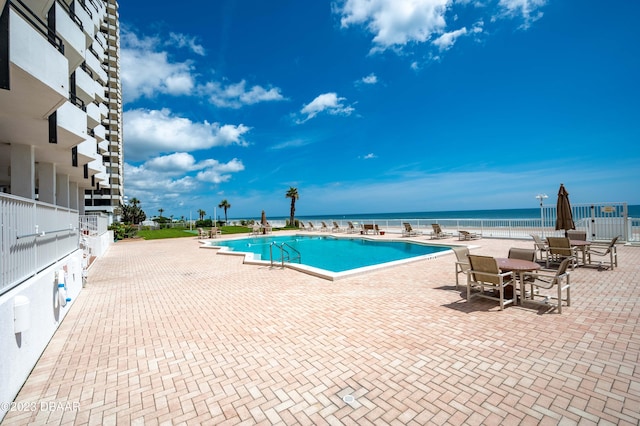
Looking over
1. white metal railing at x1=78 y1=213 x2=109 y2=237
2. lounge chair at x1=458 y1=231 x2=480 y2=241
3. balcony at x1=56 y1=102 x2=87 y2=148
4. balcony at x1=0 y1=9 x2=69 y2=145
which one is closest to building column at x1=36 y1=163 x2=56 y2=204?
→ white metal railing at x1=78 y1=213 x2=109 y2=237

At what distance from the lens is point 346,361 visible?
3.14 m

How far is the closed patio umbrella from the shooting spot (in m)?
9.23

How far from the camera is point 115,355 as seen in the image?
3529 mm

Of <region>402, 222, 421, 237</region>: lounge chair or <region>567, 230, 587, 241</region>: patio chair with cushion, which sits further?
<region>402, 222, 421, 237</region>: lounge chair

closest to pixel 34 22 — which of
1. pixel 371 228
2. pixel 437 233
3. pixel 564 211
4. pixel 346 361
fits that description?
pixel 346 361

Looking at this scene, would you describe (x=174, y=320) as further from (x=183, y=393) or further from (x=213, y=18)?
(x=213, y=18)

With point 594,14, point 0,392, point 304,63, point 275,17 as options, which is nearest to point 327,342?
point 0,392

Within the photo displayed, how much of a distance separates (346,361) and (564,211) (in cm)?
1040

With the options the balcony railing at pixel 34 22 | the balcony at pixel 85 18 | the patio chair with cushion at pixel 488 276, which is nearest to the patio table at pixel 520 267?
the patio chair with cushion at pixel 488 276

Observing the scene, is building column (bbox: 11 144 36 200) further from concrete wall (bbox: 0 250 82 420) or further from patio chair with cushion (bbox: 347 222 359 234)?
patio chair with cushion (bbox: 347 222 359 234)

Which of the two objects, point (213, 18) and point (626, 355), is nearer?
point (626, 355)

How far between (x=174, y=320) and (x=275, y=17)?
677 inches

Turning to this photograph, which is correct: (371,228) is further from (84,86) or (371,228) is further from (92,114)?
(92,114)

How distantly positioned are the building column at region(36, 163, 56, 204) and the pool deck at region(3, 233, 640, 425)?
29.8ft
